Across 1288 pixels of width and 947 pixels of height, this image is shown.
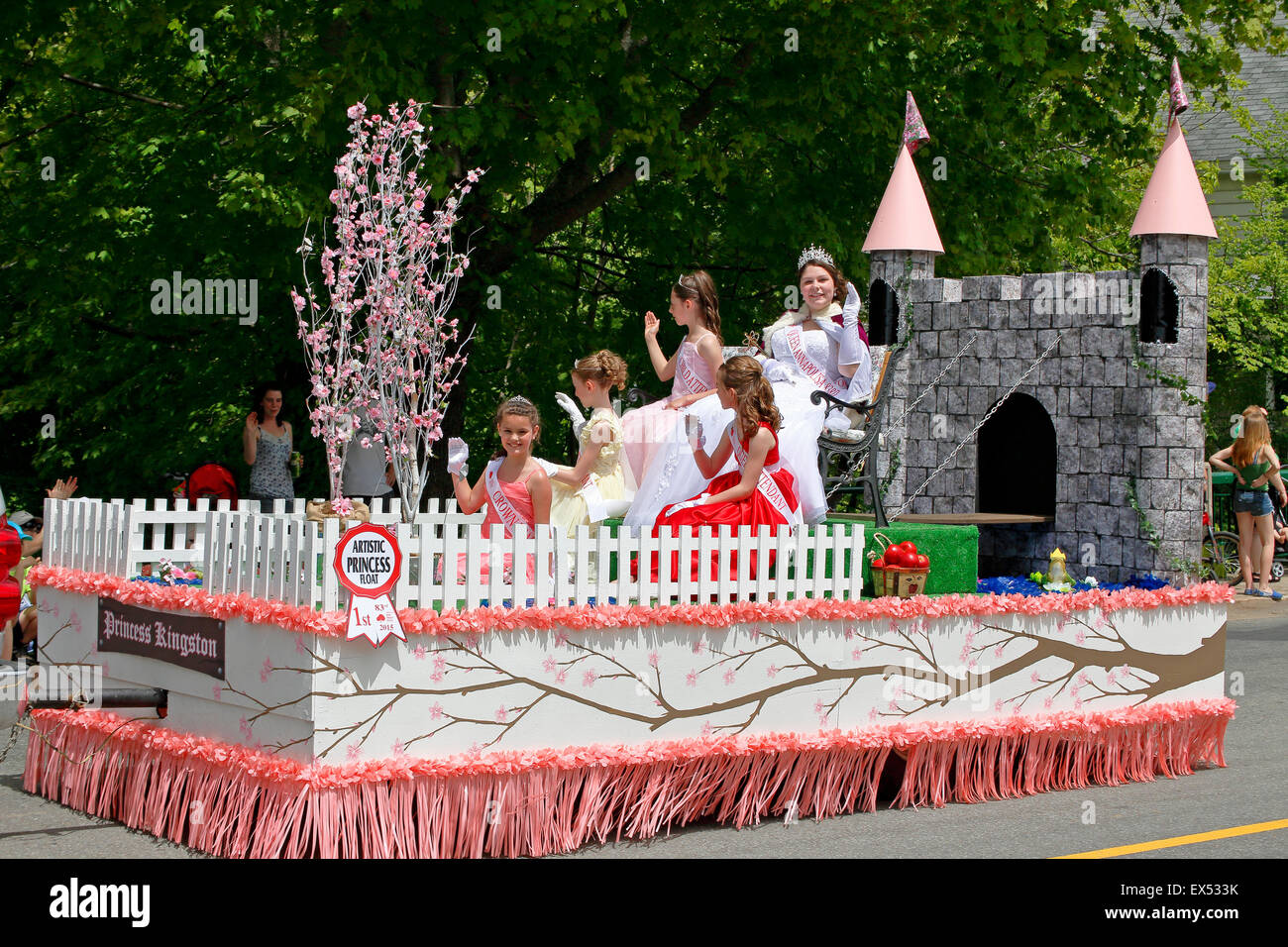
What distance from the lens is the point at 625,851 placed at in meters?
6.65

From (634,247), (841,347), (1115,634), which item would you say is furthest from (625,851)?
(634,247)

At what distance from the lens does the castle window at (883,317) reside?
35.9ft

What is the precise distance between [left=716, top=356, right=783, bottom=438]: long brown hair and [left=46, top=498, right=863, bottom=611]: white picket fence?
79 cm

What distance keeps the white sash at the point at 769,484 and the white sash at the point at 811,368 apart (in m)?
1.84

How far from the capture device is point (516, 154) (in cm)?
1468

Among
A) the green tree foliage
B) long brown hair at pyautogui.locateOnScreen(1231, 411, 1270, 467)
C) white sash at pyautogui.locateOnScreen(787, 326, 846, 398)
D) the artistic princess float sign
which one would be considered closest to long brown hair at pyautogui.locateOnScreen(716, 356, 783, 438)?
white sash at pyautogui.locateOnScreen(787, 326, 846, 398)

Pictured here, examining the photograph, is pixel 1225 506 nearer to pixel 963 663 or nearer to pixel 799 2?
pixel 799 2

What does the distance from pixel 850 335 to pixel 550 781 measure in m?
4.42

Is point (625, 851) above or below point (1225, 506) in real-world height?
below

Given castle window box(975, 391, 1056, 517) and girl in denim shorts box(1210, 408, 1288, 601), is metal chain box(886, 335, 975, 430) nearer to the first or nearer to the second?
castle window box(975, 391, 1056, 517)

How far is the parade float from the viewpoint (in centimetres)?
617

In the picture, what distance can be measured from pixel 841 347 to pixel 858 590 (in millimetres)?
2783

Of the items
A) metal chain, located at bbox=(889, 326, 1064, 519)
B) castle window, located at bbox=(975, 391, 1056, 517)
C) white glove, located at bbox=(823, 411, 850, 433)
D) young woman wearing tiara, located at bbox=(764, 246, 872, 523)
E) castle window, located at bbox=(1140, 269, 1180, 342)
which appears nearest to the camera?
castle window, located at bbox=(1140, 269, 1180, 342)

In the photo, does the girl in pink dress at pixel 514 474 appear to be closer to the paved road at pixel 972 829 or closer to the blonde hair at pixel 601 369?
the blonde hair at pixel 601 369
